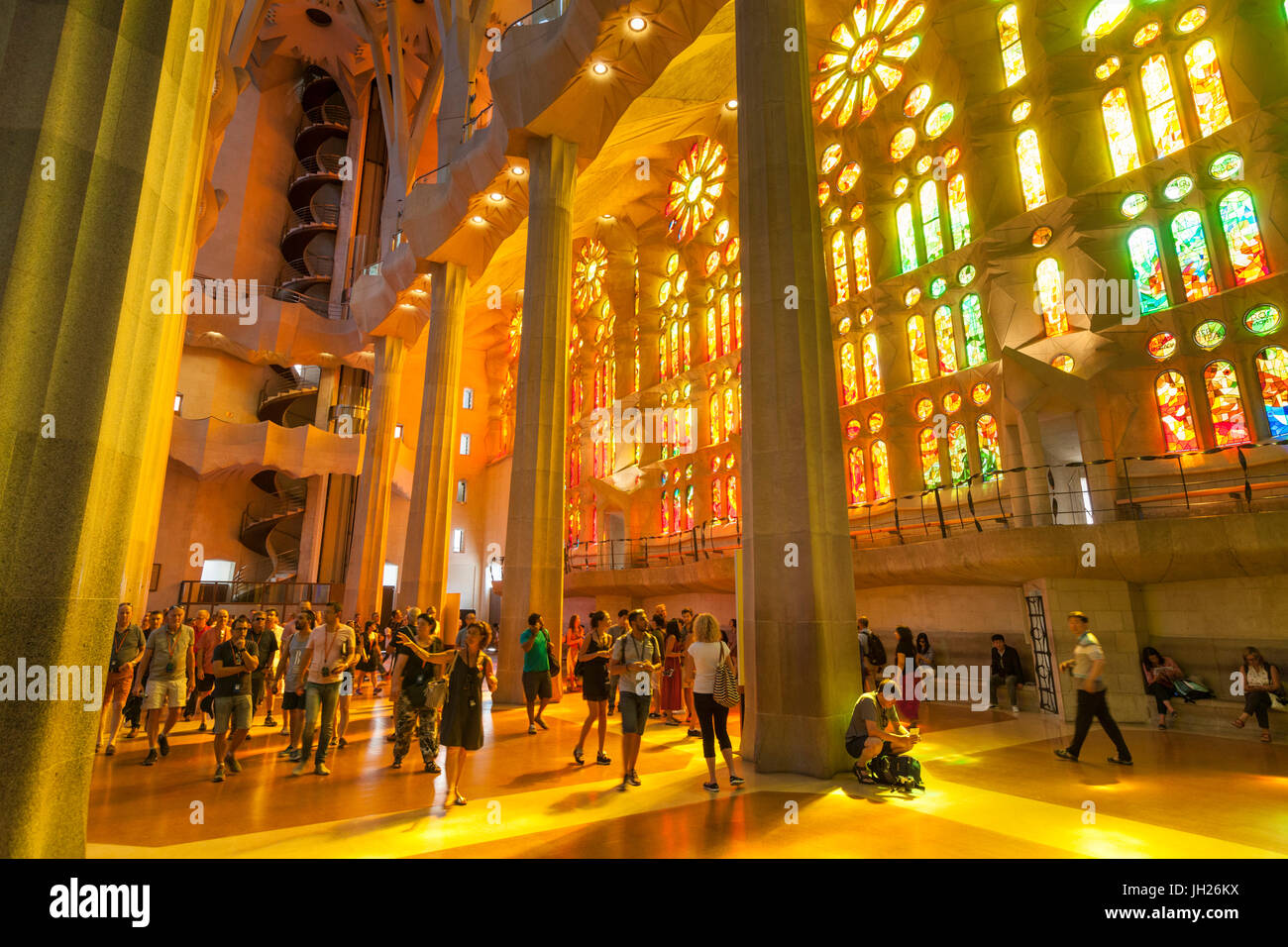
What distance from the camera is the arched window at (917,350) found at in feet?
57.4

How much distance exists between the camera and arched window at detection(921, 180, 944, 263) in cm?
1753

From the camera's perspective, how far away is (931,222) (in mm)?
17812

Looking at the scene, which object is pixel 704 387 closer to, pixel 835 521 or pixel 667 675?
pixel 667 675

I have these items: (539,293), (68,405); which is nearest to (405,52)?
(539,293)

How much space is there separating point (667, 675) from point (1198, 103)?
50.4 feet

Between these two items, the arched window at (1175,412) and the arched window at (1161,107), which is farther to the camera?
the arched window at (1161,107)

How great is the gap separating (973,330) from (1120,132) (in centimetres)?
487

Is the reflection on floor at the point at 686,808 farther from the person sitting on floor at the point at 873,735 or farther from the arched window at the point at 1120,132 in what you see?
the arched window at the point at 1120,132

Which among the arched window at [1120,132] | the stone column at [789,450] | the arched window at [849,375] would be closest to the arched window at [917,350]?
the arched window at [849,375]

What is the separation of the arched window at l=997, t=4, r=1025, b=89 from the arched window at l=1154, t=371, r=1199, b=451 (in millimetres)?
8317

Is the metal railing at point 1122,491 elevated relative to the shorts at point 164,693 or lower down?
elevated

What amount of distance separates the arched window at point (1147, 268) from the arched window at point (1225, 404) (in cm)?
161

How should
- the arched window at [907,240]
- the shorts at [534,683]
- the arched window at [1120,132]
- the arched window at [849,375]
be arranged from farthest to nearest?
the arched window at [849,375], the arched window at [907,240], the arched window at [1120,132], the shorts at [534,683]

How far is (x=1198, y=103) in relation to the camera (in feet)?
43.3
